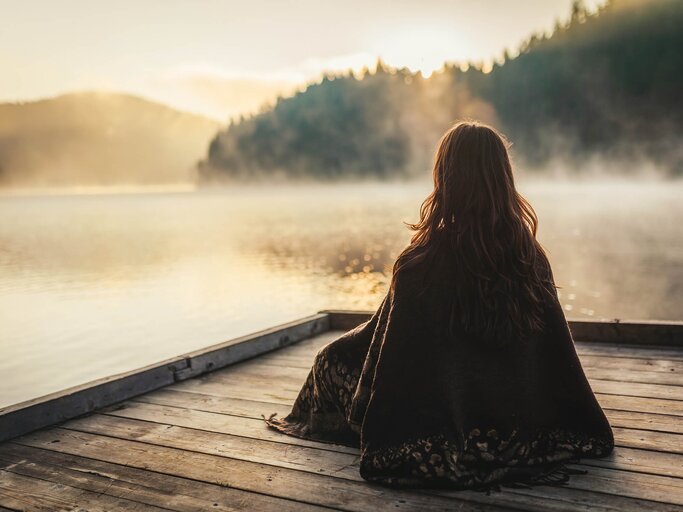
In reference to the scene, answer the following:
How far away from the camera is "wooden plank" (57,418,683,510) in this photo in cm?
279

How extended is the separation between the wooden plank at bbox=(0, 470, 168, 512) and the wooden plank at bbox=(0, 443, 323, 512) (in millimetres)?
42

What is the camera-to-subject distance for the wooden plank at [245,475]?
273cm

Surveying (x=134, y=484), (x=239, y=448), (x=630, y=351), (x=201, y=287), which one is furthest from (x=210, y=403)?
(x=201, y=287)

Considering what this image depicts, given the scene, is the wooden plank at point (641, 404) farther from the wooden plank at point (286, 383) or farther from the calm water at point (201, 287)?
the calm water at point (201, 287)

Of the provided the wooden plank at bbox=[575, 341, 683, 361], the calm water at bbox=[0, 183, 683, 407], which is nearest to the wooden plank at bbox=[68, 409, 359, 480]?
the wooden plank at bbox=[575, 341, 683, 361]

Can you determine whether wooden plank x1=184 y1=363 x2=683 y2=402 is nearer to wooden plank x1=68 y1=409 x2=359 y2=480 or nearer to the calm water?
wooden plank x1=68 y1=409 x2=359 y2=480

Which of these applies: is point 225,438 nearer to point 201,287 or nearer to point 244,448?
point 244,448

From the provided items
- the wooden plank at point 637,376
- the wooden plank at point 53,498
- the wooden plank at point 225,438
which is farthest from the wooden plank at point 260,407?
the wooden plank at point 53,498

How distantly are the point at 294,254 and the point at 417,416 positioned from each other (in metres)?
39.3

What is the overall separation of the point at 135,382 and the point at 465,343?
8.47 feet

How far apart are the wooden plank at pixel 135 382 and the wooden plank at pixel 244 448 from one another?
0.60 ft

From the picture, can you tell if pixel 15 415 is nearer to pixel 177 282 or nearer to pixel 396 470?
pixel 396 470

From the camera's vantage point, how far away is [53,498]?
116 inches

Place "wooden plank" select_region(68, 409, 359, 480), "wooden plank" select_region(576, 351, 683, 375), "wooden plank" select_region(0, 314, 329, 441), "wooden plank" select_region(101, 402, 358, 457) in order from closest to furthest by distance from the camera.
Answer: "wooden plank" select_region(68, 409, 359, 480)
"wooden plank" select_region(101, 402, 358, 457)
"wooden plank" select_region(0, 314, 329, 441)
"wooden plank" select_region(576, 351, 683, 375)
